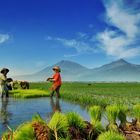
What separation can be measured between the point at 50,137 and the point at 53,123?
6.9 inches

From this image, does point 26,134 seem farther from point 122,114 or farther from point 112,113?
point 122,114

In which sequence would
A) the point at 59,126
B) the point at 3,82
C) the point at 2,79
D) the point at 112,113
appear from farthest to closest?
the point at 2,79
the point at 3,82
the point at 112,113
the point at 59,126

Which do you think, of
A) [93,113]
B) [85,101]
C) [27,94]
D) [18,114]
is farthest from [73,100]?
[93,113]

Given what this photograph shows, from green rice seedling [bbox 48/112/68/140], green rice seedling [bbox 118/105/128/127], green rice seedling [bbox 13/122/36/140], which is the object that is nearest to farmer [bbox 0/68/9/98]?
green rice seedling [bbox 118/105/128/127]

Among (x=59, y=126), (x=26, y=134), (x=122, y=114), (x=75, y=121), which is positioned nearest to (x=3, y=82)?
(x=122, y=114)

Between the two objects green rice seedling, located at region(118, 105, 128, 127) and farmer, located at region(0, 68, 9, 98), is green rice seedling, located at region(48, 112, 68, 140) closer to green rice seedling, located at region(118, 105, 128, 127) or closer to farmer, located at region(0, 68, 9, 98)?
green rice seedling, located at region(118, 105, 128, 127)

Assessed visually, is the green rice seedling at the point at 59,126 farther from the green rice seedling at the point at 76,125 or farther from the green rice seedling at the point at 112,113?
the green rice seedling at the point at 112,113

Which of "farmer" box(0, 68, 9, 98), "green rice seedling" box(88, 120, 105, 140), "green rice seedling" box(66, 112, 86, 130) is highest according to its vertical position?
"farmer" box(0, 68, 9, 98)

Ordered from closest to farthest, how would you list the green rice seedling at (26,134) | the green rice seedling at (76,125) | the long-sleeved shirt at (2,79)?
the green rice seedling at (26,134) → the green rice seedling at (76,125) → the long-sleeved shirt at (2,79)

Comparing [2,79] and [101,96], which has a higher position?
[2,79]

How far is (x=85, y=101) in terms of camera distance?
20906mm

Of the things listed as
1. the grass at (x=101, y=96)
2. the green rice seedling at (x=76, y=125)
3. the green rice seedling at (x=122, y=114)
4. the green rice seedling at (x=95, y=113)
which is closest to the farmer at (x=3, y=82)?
the grass at (x=101, y=96)

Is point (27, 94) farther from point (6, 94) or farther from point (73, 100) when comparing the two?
point (73, 100)

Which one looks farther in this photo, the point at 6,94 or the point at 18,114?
the point at 6,94
